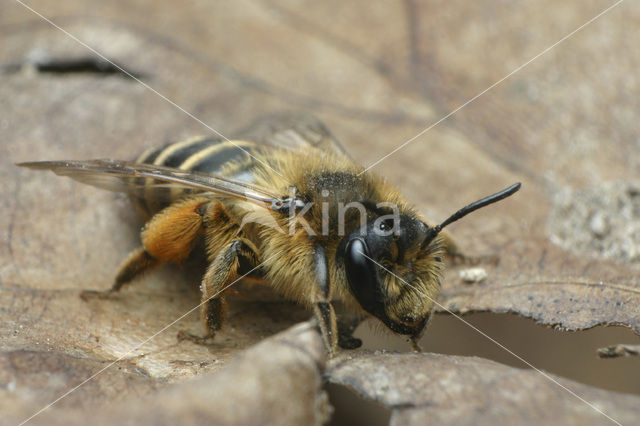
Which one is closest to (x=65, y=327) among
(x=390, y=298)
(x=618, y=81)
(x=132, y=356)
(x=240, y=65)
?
(x=132, y=356)

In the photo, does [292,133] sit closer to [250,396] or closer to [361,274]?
[361,274]

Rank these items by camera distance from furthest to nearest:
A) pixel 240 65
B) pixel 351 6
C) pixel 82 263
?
pixel 351 6 → pixel 240 65 → pixel 82 263

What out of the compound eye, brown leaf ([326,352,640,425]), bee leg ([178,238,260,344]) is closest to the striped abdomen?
bee leg ([178,238,260,344])

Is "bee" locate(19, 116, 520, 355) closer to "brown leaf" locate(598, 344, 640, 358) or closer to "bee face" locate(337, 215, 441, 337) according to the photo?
"bee face" locate(337, 215, 441, 337)

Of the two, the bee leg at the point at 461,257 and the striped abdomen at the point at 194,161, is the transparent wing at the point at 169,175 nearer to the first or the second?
the striped abdomen at the point at 194,161

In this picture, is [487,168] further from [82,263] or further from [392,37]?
[82,263]

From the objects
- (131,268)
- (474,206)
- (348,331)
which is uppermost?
(474,206)

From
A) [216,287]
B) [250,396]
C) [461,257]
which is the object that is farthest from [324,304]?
[461,257]
